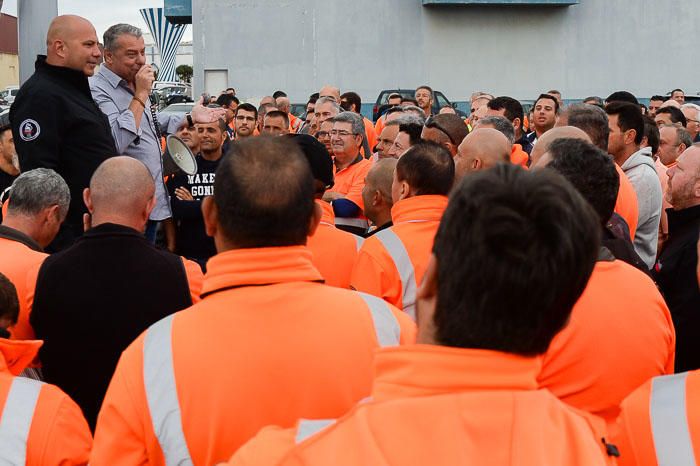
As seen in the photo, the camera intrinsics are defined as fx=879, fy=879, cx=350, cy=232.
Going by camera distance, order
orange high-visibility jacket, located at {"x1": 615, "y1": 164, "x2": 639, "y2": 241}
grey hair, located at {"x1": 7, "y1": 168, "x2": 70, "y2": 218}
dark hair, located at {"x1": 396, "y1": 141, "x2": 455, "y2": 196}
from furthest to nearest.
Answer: orange high-visibility jacket, located at {"x1": 615, "y1": 164, "x2": 639, "y2": 241}
dark hair, located at {"x1": 396, "y1": 141, "x2": 455, "y2": 196}
grey hair, located at {"x1": 7, "y1": 168, "x2": 70, "y2": 218}

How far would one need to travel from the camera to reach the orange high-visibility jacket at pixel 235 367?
2189 millimetres

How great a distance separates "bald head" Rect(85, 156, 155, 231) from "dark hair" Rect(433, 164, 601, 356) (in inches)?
90.9

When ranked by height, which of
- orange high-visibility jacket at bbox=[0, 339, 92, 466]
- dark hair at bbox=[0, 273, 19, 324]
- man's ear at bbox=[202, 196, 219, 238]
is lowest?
orange high-visibility jacket at bbox=[0, 339, 92, 466]

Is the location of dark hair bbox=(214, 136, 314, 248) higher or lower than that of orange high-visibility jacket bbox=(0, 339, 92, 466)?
higher

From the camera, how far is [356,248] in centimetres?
490

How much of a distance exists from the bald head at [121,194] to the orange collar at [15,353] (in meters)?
0.81

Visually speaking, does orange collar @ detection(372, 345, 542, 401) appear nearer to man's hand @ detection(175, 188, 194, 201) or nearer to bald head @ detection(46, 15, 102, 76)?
bald head @ detection(46, 15, 102, 76)

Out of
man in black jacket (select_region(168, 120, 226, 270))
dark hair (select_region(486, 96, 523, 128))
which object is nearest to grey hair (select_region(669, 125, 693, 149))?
dark hair (select_region(486, 96, 523, 128))

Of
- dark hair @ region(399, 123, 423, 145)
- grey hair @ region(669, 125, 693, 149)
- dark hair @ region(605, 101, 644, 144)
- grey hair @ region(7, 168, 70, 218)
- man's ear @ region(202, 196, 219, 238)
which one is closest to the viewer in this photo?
man's ear @ region(202, 196, 219, 238)

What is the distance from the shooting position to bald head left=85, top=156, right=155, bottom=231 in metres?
3.55

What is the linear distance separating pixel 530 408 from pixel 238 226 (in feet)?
3.74

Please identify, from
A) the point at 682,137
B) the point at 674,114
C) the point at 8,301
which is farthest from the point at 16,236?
the point at 674,114

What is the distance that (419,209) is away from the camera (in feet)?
14.4

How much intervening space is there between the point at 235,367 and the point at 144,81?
4159mm
